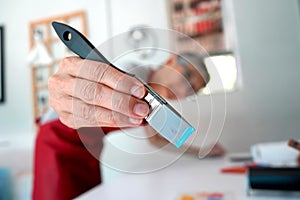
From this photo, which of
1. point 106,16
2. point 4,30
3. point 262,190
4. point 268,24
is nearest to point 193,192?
point 262,190

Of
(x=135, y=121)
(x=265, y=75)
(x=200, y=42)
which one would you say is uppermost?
(x=200, y=42)

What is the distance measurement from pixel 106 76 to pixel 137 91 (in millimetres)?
30

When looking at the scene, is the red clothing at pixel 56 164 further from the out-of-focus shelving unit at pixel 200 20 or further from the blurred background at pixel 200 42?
the out-of-focus shelving unit at pixel 200 20

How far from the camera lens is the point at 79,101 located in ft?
0.69

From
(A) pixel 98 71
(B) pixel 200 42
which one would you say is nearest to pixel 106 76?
(A) pixel 98 71

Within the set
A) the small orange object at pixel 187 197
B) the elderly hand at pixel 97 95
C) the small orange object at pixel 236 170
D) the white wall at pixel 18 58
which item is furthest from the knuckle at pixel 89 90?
the white wall at pixel 18 58

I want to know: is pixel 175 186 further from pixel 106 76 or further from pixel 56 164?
pixel 106 76

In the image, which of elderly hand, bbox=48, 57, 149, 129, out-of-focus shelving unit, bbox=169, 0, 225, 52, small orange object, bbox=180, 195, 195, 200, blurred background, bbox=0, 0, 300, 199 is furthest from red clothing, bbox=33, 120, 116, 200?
out-of-focus shelving unit, bbox=169, 0, 225, 52

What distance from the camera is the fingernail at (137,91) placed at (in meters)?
0.17

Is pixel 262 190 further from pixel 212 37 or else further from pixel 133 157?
pixel 212 37

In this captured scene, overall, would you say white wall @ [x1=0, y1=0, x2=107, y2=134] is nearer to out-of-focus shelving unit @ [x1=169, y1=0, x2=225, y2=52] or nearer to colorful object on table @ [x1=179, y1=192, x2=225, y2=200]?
out-of-focus shelving unit @ [x1=169, y1=0, x2=225, y2=52]

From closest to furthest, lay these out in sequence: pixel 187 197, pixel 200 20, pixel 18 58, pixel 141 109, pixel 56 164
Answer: pixel 141 109, pixel 187 197, pixel 56 164, pixel 200 20, pixel 18 58

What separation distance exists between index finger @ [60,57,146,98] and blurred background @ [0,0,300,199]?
2.55 ft

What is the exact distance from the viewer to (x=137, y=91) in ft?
0.56
